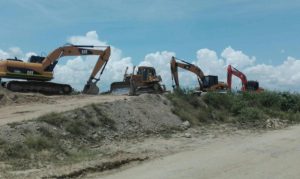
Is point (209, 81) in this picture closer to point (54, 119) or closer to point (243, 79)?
point (243, 79)

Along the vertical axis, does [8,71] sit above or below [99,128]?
above

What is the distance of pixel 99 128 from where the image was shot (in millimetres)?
21641

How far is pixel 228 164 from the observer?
14.5 meters

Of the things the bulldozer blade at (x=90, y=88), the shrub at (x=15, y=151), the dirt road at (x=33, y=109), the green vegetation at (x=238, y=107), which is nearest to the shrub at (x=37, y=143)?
the shrub at (x=15, y=151)

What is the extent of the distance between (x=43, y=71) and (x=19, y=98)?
4.22 meters

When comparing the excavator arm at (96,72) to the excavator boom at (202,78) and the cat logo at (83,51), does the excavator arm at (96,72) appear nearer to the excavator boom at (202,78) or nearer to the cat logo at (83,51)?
the cat logo at (83,51)

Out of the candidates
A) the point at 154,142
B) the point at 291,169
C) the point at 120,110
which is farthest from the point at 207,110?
the point at 291,169

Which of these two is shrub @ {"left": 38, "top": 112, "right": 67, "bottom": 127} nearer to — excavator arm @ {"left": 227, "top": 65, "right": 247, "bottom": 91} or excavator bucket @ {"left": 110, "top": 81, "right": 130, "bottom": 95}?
excavator bucket @ {"left": 110, "top": 81, "right": 130, "bottom": 95}

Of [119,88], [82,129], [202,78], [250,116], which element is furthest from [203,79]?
[82,129]

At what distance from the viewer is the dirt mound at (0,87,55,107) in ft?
91.4

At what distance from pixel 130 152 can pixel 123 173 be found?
14.0ft

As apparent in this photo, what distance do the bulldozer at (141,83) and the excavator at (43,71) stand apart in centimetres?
195

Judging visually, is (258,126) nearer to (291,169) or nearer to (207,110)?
(207,110)

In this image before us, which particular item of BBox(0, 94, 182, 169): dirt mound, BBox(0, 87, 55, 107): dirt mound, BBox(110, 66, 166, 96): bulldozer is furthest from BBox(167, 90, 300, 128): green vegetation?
BBox(0, 87, 55, 107): dirt mound
